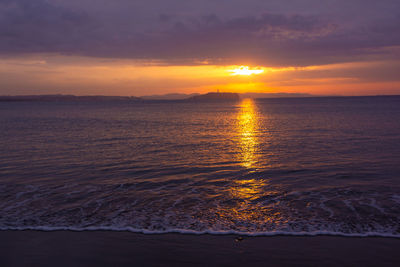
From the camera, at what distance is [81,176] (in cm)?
1569

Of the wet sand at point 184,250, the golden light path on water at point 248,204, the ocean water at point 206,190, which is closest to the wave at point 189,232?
the ocean water at point 206,190

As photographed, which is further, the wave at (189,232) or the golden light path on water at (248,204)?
the golden light path on water at (248,204)

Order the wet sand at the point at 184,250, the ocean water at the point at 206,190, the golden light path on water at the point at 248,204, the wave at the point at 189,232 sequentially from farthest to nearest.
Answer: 1. the golden light path on water at the point at 248,204
2. the ocean water at the point at 206,190
3. the wave at the point at 189,232
4. the wet sand at the point at 184,250

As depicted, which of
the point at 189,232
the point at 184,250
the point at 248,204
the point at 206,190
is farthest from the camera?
the point at 206,190

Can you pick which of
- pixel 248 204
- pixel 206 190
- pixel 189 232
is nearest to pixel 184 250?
pixel 189 232

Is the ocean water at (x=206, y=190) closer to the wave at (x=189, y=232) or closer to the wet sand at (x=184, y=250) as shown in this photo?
the wave at (x=189, y=232)

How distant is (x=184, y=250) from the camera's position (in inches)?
306

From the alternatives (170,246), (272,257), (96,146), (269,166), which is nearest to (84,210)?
(170,246)

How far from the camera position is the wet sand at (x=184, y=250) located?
7.18m

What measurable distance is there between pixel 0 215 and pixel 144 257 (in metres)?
6.01

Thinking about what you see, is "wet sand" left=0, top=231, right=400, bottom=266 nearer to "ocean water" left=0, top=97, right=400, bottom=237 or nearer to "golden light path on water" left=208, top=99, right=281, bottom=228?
"ocean water" left=0, top=97, right=400, bottom=237

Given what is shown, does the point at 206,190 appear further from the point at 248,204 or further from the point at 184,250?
the point at 184,250

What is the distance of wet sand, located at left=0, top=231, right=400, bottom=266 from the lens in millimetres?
7180

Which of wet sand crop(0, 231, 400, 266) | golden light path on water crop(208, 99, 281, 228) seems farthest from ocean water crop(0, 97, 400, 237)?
wet sand crop(0, 231, 400, 266)
